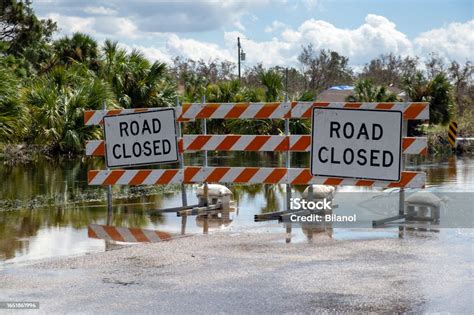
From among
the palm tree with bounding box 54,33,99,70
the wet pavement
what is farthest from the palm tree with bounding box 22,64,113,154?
the wet pavement

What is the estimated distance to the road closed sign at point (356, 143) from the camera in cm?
1027

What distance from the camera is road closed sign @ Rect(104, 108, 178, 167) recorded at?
11.7 m

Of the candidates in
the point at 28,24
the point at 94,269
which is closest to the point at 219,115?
the point at 94,269

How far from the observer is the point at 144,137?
1177 cm

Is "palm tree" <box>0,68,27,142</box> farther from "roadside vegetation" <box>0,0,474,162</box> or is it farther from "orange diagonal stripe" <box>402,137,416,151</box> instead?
"orange diagonal stripe" <box>402,137,416,151</box>

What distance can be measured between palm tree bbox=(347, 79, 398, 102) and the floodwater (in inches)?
780

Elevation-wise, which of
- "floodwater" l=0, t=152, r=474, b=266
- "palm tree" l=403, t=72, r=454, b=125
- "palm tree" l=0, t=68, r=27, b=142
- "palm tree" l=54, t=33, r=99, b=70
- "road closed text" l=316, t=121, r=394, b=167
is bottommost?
"floodwater" l=0, t=152, r=474, b=266

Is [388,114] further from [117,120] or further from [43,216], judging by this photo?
[43,216]

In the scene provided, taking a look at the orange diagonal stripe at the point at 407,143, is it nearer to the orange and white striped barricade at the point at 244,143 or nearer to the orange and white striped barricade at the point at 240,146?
the orange and white striped barricade at the point at 240,146

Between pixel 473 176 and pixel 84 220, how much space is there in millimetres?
9605

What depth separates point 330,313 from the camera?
6.04 meters

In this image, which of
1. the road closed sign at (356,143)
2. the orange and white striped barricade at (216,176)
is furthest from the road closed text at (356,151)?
the orange and white striped barricade at (216,176)

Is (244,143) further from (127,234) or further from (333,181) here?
(127,234)

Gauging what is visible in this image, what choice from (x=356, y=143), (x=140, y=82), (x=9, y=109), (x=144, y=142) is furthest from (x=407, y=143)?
(x=140, y=82)
